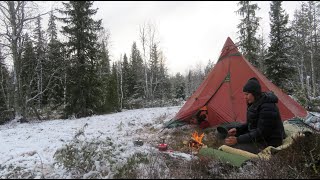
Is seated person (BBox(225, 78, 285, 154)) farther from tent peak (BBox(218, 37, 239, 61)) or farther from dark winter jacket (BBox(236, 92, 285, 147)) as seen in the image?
tent peak (BBox(218, 37, 239, 61))

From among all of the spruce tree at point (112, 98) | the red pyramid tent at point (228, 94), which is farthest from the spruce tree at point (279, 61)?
the red pyramid tent at point (228, 94)

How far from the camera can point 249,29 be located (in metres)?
28.6

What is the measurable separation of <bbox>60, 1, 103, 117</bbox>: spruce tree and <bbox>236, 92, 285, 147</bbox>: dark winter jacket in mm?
15775

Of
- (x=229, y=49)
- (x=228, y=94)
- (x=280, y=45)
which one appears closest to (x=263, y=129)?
(x=228, y=94)


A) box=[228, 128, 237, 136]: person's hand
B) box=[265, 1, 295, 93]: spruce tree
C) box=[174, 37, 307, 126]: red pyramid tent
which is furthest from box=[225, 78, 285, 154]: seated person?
box=[265, 1, 295, 93]: spruce tree

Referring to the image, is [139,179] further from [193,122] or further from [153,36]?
[153,36]

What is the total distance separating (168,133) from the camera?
8.95 metres

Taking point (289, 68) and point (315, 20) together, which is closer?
point (289, 68)

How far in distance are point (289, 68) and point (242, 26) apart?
20.9 ft

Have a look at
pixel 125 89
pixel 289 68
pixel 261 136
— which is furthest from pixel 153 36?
pixel 261 136

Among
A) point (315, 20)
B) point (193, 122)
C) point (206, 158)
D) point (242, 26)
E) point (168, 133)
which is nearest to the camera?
point (206, 158)

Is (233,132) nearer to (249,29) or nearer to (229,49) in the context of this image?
(229,49)

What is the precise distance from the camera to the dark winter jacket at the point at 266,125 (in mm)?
4957

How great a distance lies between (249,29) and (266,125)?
25.3 metres
